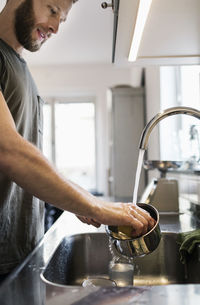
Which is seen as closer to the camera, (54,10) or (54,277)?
(54,277)

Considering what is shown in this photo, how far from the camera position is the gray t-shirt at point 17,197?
88 centimetres

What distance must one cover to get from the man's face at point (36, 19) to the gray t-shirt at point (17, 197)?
12cm

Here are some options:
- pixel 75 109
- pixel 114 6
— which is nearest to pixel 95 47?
pixel 75 109

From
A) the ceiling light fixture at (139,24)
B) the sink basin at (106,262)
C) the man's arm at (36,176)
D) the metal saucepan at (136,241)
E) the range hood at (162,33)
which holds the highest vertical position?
the range hood at (162,33)

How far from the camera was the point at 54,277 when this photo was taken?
691 millimetres

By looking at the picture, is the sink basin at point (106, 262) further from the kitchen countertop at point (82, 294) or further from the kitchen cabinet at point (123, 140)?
the kitchen cabinet at point (123, 140)

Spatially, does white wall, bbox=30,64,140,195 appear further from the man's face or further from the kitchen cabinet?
the man's face

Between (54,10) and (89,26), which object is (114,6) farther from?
(89,26)

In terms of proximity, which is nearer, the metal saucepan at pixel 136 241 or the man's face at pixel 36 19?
the metal saucepan at pixel 136 241

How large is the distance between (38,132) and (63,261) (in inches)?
18.6

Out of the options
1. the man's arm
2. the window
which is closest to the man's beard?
the man's arm

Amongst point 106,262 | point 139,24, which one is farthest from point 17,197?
Result: point 139,24

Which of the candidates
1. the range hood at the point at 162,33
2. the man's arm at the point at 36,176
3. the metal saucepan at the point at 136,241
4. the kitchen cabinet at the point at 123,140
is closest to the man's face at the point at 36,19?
the range hood at the point at 162,33

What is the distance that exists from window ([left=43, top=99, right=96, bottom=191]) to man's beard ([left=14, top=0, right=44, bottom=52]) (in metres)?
3.95
